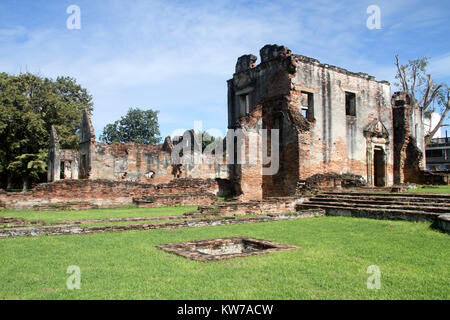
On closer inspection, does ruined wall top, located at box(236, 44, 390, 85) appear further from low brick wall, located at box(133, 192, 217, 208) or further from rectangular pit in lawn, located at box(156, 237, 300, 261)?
rectangular pit in lawn, located at box(156, 237, 300, 261)

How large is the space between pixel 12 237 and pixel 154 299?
5649 millimetres

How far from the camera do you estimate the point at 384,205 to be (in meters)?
12.0

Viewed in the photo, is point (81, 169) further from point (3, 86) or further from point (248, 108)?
point (248, 108)

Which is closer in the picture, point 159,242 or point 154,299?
point 154,299

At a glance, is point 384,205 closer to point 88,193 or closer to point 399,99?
point 88,193

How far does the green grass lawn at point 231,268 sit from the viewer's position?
169 inches

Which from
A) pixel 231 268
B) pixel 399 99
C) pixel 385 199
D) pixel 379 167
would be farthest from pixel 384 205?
pixel 399 99

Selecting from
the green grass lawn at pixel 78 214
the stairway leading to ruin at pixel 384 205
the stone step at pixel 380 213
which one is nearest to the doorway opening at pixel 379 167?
the stairway leading to ruin at pixel 384 205

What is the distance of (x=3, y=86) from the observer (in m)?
30.0

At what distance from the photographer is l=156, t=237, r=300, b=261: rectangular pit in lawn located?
6470mm

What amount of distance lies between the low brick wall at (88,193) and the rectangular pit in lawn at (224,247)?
1011cm

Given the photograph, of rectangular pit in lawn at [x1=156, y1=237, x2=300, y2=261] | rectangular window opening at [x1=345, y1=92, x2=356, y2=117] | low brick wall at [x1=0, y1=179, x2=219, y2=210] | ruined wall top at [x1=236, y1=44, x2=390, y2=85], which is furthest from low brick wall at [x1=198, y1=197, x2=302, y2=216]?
rectangular window opening at [x1=345, y1=92, x2=356, y2=117]
